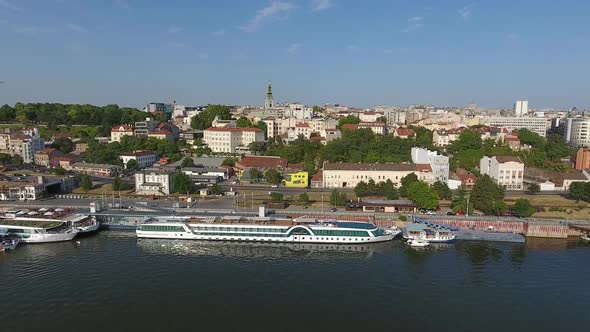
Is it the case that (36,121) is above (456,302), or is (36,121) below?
above

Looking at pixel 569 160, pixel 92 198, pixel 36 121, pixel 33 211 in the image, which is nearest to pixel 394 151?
pixel 569 160

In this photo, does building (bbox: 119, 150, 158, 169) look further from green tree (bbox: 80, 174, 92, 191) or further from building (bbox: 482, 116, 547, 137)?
building (bbox: 482, 116, 547, 137)

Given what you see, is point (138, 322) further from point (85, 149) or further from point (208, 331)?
point (85, 149)

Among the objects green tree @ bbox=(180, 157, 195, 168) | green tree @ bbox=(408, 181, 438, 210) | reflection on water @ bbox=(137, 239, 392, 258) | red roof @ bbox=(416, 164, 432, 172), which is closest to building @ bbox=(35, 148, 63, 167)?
green tree @ bbox=(180, 157, 195, 168)

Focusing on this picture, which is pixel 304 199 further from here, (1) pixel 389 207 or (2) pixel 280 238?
(2) pixel 280 238

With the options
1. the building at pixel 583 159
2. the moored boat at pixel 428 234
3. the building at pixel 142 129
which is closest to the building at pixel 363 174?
the moored boat at pixel 428 234
